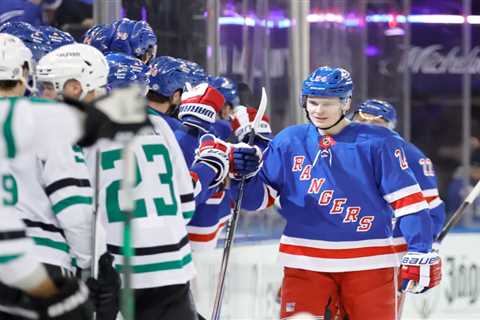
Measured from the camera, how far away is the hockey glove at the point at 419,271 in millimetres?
4805

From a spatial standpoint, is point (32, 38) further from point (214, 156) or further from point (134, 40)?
point (214, 156)

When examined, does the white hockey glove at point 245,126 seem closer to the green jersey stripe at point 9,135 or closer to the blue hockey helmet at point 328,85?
the blue hockey helmet at point 328,85

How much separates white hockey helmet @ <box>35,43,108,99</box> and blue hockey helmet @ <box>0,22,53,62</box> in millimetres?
996

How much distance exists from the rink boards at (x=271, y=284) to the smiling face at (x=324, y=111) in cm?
104

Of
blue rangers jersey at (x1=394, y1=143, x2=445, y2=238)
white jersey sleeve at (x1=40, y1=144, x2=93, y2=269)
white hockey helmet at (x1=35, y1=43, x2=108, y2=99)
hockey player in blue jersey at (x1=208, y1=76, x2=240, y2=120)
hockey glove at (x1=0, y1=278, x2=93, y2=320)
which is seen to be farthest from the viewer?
hockey player in blue jersey at (x1=208, y1=76, x2=240, y2=120)

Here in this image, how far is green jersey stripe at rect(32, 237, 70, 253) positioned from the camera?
11.3 ft

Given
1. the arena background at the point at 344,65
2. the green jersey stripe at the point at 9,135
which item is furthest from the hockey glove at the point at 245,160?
the green jersey stripe at the point at 9,135

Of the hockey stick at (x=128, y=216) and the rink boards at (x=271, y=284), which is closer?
the hockey stick at (x=128, y=216)

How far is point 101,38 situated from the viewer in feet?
17.5

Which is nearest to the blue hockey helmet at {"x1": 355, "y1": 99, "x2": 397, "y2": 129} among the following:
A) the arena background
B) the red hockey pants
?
the arena background

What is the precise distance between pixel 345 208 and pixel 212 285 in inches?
75.5

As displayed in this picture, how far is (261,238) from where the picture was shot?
7.38m

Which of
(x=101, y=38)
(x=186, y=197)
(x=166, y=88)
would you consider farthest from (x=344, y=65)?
(x=186, y=197)

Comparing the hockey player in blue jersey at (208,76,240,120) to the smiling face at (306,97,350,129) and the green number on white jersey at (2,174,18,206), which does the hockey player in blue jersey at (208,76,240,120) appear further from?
the green number on white jersey at (2,174,18,206)
